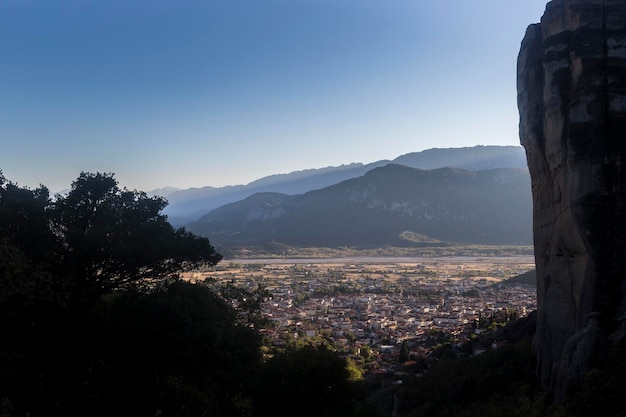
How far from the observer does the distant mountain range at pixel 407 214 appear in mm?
148875

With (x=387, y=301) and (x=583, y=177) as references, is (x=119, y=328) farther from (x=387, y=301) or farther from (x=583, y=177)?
(x=387, y=301)

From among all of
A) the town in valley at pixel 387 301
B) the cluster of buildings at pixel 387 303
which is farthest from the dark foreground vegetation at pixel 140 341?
the cluster of buildings at pixel 387 303

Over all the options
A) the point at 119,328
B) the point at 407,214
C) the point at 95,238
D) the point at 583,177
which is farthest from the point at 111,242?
the point at 407,214

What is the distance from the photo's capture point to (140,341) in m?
12.3

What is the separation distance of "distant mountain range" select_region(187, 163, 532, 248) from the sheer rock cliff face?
129863mm

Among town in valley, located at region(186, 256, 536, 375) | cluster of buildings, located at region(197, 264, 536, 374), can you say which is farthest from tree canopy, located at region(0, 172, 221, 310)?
cluster of buildings, located at region(197, 264, 536, 374)

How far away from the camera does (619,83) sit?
526 inches

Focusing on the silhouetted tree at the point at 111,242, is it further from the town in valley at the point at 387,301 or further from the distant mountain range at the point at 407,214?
the distant mountain range at the point at 407,214

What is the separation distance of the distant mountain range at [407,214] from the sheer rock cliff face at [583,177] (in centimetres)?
12986

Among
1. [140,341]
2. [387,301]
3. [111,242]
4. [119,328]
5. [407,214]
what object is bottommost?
[387,301]

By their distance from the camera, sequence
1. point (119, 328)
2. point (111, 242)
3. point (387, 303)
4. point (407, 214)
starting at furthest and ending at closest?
1. point (407, 214)
2. point (387, 303)
3. point (111, 242)
4. point (119, 328)

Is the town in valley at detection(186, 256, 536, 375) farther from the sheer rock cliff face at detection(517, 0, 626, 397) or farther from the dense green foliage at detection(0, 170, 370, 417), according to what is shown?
the sheer rock cliff face at detection(517, 0, 626, 397)

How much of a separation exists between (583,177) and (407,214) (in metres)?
147

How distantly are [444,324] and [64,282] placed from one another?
35850mm
